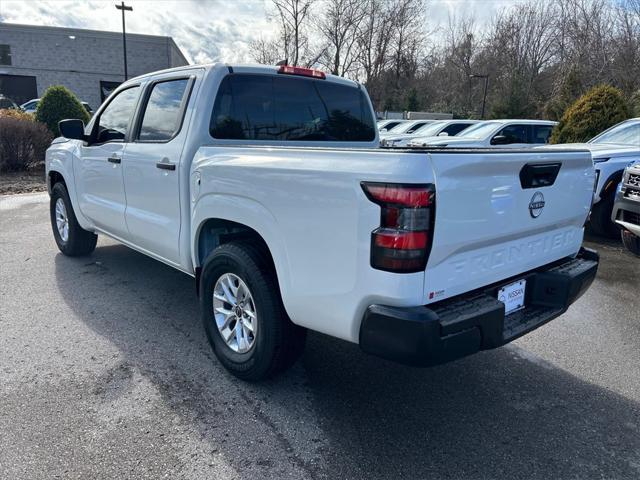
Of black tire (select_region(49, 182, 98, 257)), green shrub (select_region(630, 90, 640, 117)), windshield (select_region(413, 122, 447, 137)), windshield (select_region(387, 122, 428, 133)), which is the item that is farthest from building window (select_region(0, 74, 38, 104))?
green shrub (select_region(630, 90, 640, 117))

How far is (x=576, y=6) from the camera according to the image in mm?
30078

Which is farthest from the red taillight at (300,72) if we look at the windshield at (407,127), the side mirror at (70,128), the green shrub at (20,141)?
the windshield at (407,127)

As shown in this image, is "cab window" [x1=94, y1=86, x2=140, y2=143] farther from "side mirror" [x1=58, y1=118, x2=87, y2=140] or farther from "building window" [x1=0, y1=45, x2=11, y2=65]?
Answer: "building window" [x1=0, y1=45, x2=11, y2=65]

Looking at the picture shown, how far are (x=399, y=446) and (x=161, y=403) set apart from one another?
1.38m

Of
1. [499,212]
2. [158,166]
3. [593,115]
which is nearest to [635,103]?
[593,115]

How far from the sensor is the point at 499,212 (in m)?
2.44

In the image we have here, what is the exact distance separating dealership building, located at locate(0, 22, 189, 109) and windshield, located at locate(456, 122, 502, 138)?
33.3 metres

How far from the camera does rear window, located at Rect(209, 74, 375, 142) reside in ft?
11.5

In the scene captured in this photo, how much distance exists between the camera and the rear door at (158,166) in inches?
139

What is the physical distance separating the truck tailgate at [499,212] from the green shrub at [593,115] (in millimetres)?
9890

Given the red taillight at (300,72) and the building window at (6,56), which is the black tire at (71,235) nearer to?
the red taillight at (300,72)

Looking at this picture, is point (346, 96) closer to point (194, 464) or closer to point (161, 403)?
point (161, 403)

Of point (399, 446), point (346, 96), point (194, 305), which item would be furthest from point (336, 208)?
point (194, 305)

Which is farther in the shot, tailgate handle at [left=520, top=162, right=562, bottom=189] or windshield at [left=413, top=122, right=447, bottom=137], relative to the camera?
windshield at [left=413, top=122, right=447, bottom=137]
